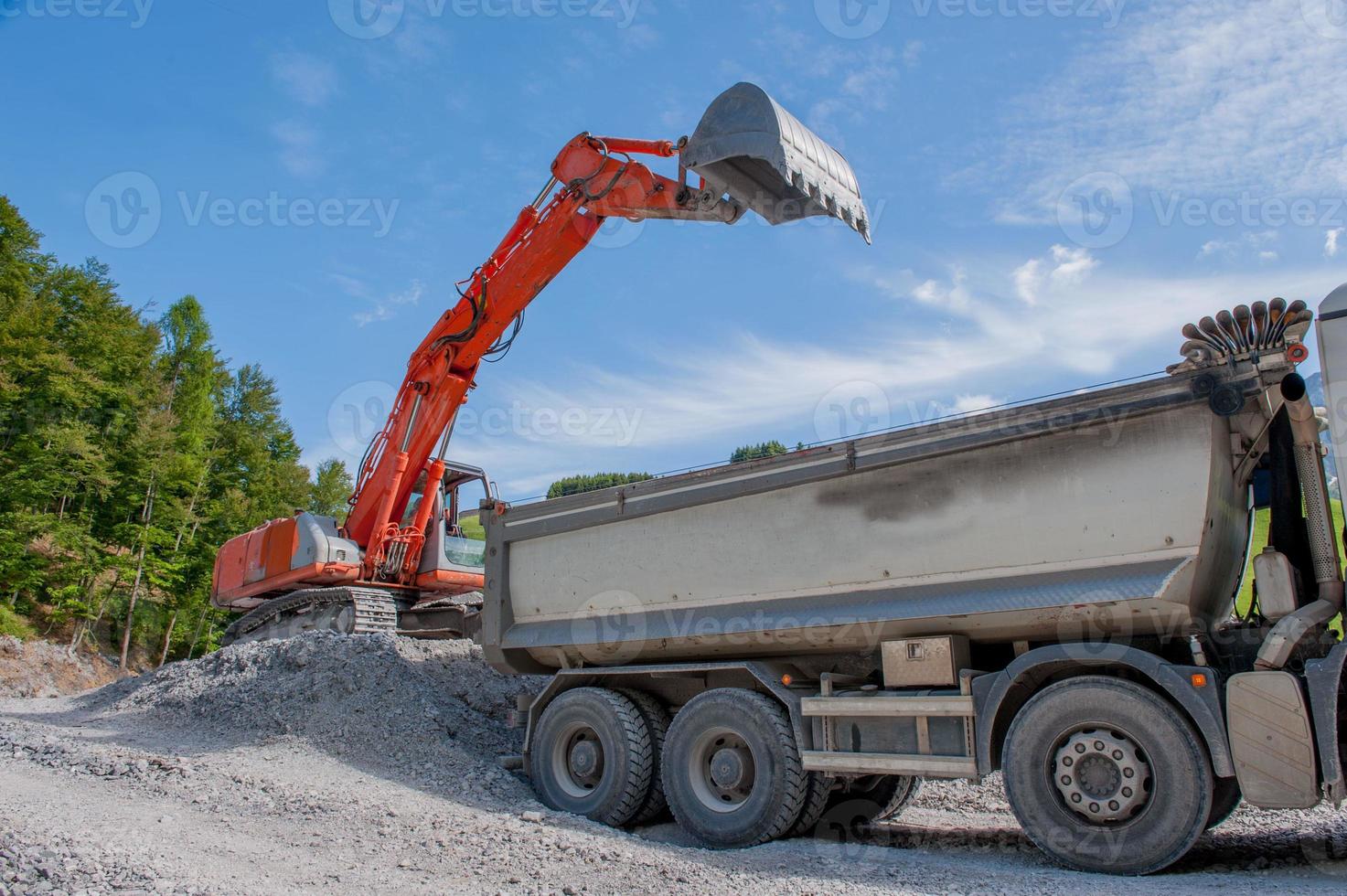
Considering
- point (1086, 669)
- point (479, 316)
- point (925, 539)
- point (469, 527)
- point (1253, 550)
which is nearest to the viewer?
point (1086, 669)

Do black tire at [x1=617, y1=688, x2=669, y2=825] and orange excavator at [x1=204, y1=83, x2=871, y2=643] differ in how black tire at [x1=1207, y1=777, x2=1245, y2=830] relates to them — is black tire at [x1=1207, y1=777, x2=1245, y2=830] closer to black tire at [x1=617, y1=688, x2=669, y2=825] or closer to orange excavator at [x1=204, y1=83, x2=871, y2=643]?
black tire at [x1=617, y1=688, x2=669, y2=825]

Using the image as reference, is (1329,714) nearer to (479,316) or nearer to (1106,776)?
(1106,776)

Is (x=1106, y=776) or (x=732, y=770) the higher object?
(x=1106, y=776)

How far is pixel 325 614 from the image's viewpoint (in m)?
12.6

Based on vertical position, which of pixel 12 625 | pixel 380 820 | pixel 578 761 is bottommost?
pixel 380 820

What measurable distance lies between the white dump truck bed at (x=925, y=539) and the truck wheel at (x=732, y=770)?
21.4 inches

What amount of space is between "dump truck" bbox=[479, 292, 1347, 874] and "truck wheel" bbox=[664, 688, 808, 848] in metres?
0.02

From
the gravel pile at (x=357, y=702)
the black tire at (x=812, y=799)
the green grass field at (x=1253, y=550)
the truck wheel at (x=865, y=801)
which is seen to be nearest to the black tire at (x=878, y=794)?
the truck wheel at (x=865, y=801)

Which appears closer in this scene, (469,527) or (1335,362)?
(1335,362)

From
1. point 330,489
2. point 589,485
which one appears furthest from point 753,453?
point 330,489

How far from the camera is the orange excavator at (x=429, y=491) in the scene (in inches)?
424

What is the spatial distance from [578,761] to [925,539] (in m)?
3.51

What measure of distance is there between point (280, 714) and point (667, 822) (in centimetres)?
425

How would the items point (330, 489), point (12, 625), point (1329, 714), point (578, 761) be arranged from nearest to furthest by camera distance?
point (1329, 714) → point (578, 761) → point (12, 625) → point (330, 489)
